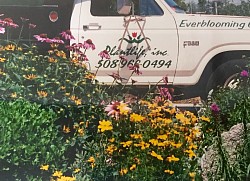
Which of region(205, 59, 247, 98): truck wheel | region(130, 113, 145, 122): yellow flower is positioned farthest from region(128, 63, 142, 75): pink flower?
region(205, 59, 247, 98): truck wheel

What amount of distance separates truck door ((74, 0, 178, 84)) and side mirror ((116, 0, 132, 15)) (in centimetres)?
3

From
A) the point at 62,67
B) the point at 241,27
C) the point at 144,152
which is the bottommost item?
the point at 144,152

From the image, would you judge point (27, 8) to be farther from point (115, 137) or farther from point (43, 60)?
point (115, 137)

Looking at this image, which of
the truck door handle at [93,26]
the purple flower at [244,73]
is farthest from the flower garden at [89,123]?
the truck door handle at [93,26]

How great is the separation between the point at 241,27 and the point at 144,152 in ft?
3.65

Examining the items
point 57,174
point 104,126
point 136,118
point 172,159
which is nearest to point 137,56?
point 136,118

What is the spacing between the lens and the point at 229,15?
334 centimetres

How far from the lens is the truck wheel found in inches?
134

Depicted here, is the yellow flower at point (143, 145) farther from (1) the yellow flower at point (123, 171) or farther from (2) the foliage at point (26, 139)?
(2) the foliage at point (26, 139)

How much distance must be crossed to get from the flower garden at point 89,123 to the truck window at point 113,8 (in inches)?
9.2

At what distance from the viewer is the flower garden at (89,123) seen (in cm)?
330

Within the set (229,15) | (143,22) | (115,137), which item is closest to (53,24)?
(143,22)

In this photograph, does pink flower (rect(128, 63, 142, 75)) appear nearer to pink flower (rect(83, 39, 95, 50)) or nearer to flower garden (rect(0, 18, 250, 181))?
flower garden (rect(0, 18, 250, 181))

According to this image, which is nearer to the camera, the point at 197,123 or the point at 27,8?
the point at 27,8
